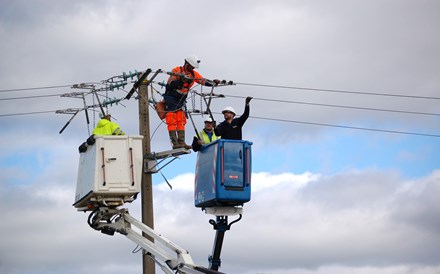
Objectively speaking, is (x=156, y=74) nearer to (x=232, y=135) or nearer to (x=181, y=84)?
(x=181, y=84)

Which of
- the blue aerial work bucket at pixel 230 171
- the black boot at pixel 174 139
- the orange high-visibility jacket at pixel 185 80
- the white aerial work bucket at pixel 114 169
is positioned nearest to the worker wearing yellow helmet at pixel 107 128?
the white aerial work bucket at pixel 114 169

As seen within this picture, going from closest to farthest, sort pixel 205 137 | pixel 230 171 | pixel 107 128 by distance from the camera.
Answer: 1. pixel 230 171
2. pixel 107 128
3. pixel 205 137

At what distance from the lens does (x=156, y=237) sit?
23.5 meters

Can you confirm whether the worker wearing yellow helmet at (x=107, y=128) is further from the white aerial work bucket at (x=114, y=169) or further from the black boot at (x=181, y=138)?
the black boot at (x=181, y=138)

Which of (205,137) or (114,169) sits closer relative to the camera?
(114,169)

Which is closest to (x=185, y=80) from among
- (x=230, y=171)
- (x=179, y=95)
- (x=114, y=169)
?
(x=179, y=95)

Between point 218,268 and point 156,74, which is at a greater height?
point 156,74

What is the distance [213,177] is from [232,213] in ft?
3.57

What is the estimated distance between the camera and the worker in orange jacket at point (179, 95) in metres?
24.6

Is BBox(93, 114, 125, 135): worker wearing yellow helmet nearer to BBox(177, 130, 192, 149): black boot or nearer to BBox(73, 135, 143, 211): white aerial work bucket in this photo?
BBox(73, 135, 143, 211): white aerial work bucket

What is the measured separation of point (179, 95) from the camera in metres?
24.7

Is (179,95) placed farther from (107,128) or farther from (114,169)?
(114,169)

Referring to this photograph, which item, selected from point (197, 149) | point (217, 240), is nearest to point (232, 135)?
point (197, 149)

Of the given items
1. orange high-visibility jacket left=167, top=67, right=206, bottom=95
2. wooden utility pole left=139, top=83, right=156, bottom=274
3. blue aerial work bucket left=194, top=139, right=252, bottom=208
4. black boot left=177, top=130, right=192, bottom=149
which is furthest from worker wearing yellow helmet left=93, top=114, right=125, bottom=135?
blue aerial work bucket left=194, top=139, right=252, bottom=208
